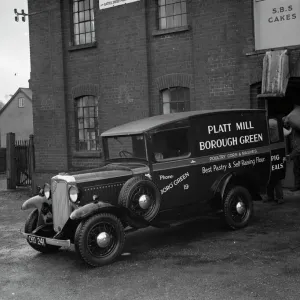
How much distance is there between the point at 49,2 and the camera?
619 inches

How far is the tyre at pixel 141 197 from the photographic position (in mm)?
7027

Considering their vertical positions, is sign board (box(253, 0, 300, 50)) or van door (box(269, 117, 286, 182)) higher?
sign board (box(253, 0, 300, 50))

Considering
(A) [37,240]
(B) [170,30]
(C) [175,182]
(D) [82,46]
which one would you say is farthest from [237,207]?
(D) [82,46]

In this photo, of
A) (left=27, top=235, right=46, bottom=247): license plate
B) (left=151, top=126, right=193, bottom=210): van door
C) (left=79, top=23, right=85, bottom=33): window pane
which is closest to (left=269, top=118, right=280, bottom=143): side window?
(left=151, top=126, right=193, bottom=210): van door

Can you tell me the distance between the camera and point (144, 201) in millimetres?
7168

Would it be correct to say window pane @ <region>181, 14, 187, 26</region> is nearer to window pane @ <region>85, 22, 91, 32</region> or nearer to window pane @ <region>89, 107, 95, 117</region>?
window pane @ <region>85, 22, 91, 32</region>

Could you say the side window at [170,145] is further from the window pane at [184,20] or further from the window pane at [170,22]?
the window pane at [170,22]

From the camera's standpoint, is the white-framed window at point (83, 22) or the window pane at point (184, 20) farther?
the white-framed window at point (83, 22)

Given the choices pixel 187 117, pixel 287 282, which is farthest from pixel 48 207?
pixel 287 282

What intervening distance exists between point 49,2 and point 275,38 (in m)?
7.83

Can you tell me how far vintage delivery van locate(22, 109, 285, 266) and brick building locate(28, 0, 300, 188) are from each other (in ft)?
12.2

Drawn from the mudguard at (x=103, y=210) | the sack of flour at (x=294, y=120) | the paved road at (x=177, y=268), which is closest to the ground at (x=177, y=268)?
the paved road at (x=177, y=268)

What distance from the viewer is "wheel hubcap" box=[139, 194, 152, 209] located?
7.14m

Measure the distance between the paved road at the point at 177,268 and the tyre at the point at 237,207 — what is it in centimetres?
19
